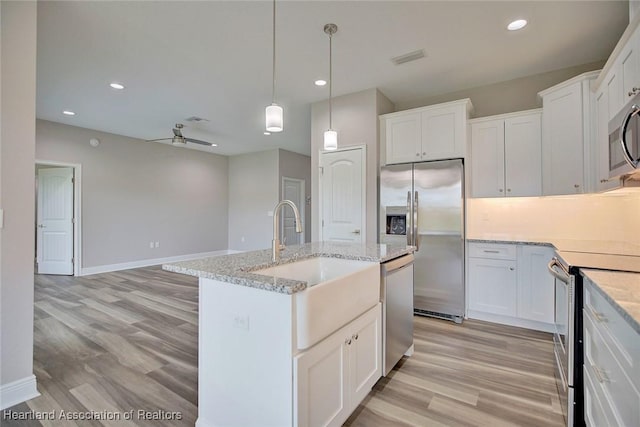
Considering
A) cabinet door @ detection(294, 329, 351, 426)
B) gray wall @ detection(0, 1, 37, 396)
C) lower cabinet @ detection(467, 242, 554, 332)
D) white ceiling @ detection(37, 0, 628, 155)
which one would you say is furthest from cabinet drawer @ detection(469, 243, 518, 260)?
gray wall @ detection(0, 1, 37, 396)

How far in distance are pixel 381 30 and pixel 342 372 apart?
8.80 feet

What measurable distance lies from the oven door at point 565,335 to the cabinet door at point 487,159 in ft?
5.26

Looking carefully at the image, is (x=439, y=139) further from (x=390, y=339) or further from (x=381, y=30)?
(x=390, y=339)

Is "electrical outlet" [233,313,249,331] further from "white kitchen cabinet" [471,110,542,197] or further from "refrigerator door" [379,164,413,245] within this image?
"white kitchen cabinet" [471,110,542,197]

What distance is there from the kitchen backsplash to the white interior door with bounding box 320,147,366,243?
4.49ft

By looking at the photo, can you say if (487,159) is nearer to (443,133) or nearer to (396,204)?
(443,133)

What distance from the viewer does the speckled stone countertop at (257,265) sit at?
1.30 metres

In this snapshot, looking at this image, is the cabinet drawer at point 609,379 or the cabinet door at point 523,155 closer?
the cabinet drawer at point 609,379

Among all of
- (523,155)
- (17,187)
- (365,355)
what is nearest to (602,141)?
(523,155)

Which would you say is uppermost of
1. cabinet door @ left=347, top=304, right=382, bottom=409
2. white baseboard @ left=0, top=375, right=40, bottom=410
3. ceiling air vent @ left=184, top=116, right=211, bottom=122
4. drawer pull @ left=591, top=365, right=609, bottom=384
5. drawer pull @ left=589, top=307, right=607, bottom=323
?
ceiling air vent @ left=184, top=116, right=211, bottom=122

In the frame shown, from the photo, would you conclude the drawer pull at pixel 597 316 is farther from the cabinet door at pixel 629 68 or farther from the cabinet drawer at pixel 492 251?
the cabinet drawer at pixel 492 251

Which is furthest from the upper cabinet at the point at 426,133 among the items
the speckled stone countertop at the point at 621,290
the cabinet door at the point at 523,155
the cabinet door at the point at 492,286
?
the speckled stone countertop at the point at 621,290

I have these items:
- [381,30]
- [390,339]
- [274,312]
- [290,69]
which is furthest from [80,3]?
[390,339]

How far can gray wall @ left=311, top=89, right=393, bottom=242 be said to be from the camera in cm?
379
